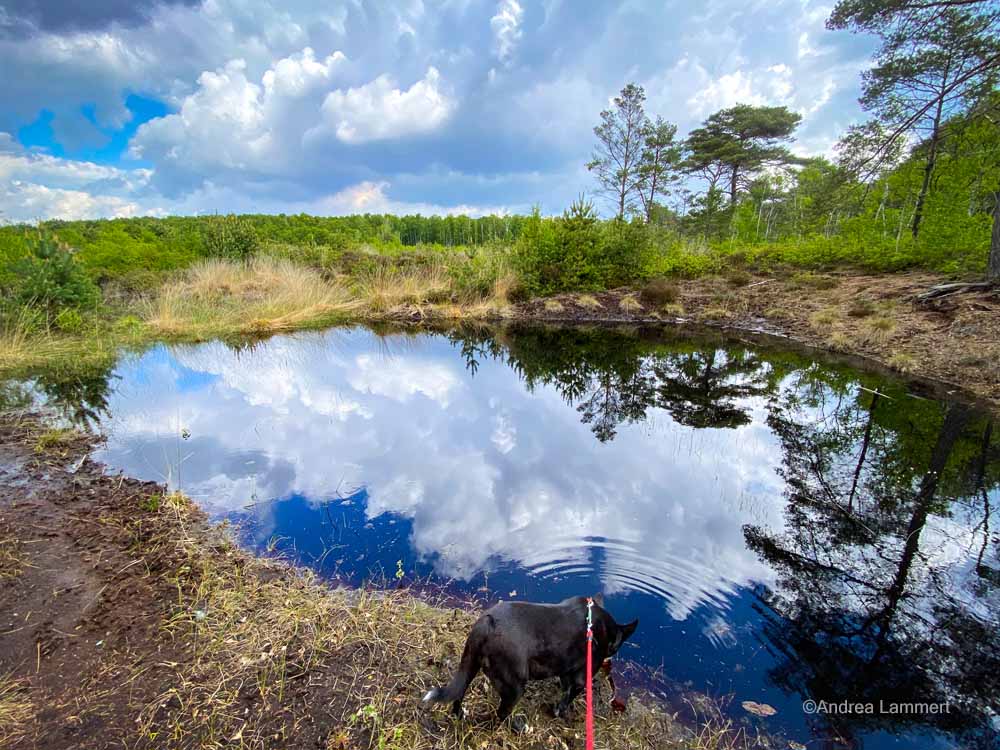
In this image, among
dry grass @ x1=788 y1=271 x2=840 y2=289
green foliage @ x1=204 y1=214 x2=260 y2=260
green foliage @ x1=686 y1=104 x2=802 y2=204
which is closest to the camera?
dry grass @ x1=788 y1=271 x2=840 y2=289

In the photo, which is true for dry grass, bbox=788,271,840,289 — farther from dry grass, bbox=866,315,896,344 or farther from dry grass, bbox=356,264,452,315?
dry grass, bbox=356,264,452,315

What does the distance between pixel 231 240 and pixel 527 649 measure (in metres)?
20.5

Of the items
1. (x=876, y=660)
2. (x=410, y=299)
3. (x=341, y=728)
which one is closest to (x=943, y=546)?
(x=876, y=660)

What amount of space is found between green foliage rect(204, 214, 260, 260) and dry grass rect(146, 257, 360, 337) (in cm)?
90

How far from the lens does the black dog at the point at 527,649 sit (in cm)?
186

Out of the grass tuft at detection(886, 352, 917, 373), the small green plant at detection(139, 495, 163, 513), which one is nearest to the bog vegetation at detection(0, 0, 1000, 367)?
the grass tuft at detection(886, 352, 917, 373)

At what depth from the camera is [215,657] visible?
230 cm

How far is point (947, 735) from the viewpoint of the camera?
2064 millimetres

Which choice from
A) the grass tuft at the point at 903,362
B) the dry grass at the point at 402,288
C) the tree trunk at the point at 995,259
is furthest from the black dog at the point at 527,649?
the dry grass at the point at 402,288

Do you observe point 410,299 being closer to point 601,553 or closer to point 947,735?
point 601,553

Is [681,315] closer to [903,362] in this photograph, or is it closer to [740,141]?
[903,362]

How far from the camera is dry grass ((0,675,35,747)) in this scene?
71.1 inches

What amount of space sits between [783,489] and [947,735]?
2.48 meters

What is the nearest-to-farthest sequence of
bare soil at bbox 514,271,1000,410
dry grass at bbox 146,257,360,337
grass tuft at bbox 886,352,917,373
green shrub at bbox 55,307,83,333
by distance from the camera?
bare soil at bbox 514,271,1000,410
grass tuft at bbox 886,352,917,373
green shrub at bbox 55,307,83,333
dry grass at bbox 146,257,360,337
